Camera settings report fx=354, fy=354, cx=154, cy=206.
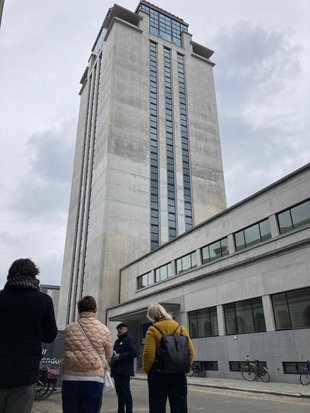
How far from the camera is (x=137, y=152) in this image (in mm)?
49469

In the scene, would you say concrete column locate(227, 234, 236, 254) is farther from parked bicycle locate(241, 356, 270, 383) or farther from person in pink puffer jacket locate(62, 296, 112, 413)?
person in pink puffer jacket locate(62, 296, 112, 413)

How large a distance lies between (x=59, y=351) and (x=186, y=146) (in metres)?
46.3

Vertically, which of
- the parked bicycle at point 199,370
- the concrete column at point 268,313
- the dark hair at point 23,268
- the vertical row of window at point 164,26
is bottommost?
the parked bicycle at point 199,370

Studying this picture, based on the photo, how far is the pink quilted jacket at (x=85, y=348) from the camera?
412 centimetres

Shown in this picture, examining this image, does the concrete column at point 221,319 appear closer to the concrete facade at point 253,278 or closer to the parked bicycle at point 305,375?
the concrete facade at point 253,278

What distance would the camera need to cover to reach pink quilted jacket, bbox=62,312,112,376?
412 cm

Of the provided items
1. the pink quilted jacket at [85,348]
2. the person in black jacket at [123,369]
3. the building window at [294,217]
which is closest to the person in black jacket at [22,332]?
the pink quilted jacket at [85,348]

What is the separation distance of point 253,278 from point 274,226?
3.25 m

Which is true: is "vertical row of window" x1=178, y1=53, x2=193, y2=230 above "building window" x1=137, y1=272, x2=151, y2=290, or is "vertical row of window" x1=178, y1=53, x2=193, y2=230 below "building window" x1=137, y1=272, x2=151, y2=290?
above

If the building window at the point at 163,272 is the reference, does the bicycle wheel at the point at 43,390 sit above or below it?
below

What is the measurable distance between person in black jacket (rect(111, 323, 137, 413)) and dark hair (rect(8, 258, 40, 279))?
3664 mm

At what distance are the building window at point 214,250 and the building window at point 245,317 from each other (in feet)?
13.0

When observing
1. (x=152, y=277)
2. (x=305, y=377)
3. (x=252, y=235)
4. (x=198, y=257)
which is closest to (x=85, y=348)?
(x=305, y=377)

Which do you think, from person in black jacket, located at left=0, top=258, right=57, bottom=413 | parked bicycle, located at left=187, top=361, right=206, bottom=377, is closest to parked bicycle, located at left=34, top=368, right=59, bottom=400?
person in black jacket, located at left=0, top=258, right=57, bottom=413
